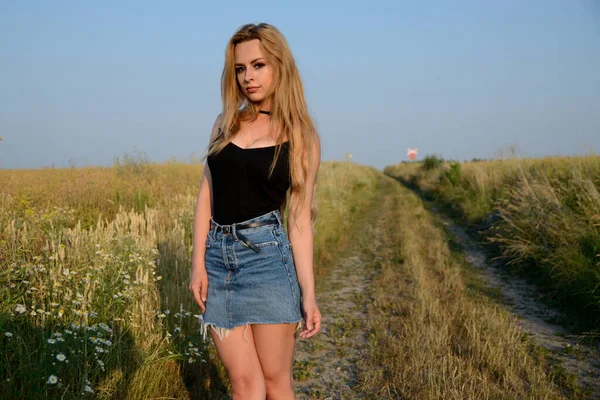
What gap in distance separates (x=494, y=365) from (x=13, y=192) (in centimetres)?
538

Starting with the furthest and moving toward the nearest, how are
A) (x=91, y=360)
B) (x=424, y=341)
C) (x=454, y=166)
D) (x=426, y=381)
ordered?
(x=454, y=166)
(x=424, y=341)
(x=426, y=381)
(x=91, y=360)

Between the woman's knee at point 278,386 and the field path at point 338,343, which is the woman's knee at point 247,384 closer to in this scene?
the woman's knee at point 278,386

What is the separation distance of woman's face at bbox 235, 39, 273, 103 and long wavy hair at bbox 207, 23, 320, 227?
0.08 feet

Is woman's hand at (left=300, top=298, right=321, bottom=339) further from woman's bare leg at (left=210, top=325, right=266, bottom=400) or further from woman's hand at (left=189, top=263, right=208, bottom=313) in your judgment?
woman's hand at (left=189, top=263, right=208, bottom=313)

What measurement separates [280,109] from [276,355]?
45.6 inches

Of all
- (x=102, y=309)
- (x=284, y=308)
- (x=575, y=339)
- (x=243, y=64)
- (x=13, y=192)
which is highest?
(x=243, y=64)

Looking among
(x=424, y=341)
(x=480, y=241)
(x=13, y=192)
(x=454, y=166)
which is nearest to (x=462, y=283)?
(x=424, y=341)

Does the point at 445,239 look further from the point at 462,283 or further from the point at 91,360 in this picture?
the point at 91,360

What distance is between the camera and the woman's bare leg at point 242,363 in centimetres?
221

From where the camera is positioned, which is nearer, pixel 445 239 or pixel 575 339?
pixel 575 339

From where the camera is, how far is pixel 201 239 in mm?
2365

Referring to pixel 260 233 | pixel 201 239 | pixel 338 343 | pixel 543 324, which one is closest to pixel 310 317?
pixel 260 233

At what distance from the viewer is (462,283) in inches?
269

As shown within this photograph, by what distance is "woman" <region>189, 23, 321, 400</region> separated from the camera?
7.18ft
